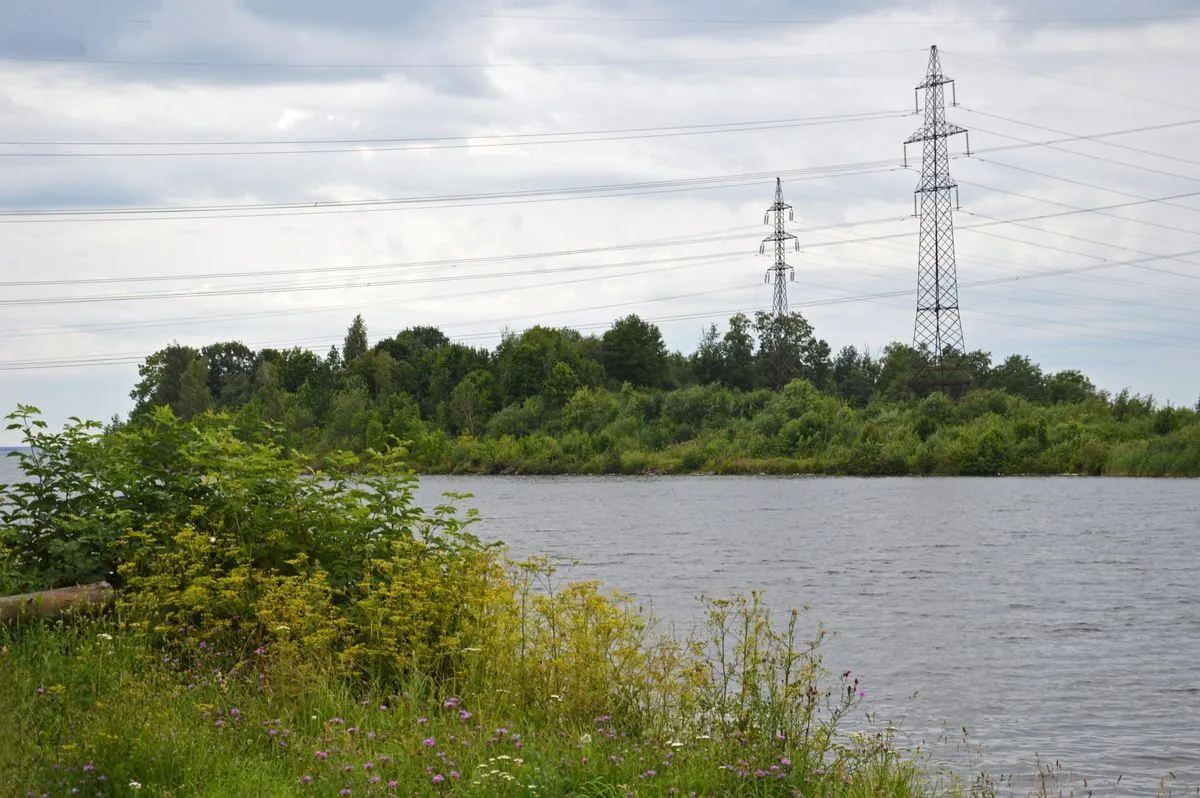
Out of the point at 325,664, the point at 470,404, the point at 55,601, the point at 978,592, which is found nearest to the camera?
the point at 325,664

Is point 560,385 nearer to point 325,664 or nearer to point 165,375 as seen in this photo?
point 165,375

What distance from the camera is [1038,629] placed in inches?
843

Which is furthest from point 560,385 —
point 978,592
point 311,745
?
point 311,745

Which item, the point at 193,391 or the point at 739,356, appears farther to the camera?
the point at 739,356

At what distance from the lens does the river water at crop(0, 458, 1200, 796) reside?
13.8 meters

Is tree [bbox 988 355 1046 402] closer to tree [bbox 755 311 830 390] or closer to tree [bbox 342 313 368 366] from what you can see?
tree [bbox 755 311 830 390]

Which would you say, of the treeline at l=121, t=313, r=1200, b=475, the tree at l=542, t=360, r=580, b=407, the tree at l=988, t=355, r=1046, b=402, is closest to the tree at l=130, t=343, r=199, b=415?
the treeline at l=121, t=313, r=1200, b=475

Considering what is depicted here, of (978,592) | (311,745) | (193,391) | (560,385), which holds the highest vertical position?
(560,385)

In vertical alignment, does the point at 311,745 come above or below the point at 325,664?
below

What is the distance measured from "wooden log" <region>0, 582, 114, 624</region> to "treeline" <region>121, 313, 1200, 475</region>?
54335 millimetres

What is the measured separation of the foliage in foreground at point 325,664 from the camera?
717 cm

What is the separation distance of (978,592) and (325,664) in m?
19.8

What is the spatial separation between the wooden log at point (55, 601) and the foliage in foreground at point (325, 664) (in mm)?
132

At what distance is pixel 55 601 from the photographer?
10391mm
